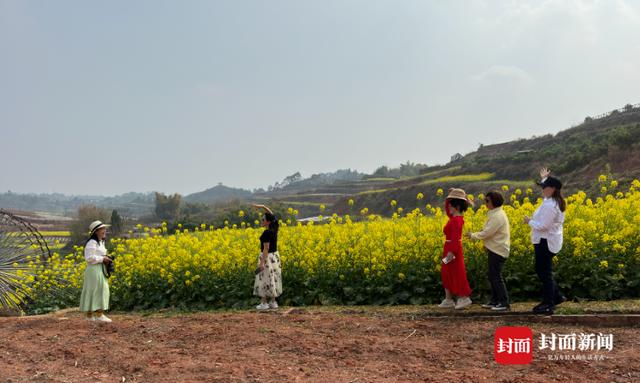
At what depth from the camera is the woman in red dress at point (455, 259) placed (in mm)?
6344

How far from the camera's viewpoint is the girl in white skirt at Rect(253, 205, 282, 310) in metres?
7.49

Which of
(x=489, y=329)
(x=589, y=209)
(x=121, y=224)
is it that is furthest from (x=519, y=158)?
(x=489, y=329)

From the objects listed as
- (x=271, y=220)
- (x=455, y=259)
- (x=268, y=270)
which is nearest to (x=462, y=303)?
(x=455, y=259)

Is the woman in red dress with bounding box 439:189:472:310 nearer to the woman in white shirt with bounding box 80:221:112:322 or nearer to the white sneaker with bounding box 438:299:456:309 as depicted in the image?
the white sneaker with bounding box 438:299:456:309

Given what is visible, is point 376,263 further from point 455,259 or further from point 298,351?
point 298,351

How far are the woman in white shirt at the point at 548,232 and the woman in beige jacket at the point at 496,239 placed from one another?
0.31 meters

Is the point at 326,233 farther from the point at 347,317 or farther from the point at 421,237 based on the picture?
the point at 347,317

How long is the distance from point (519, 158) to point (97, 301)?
45.5 metres

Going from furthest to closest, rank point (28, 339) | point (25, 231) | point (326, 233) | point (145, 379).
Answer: point (25, 231) → point (326, 233) → point (28, 339) → point (145, 379)

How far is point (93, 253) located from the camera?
7145 mm

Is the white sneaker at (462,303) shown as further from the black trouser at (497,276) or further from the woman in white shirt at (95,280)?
the woman in white shirt at (95,280)

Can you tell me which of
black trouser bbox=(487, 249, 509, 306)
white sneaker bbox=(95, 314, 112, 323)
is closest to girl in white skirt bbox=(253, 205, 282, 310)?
white sneaker bbox=(95, 314, 112, 323)

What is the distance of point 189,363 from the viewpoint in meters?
4.64

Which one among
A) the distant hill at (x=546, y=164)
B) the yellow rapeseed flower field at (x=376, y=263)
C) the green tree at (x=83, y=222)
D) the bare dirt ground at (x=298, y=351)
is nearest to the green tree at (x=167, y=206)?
the distant hill at (x=546, y=164)
